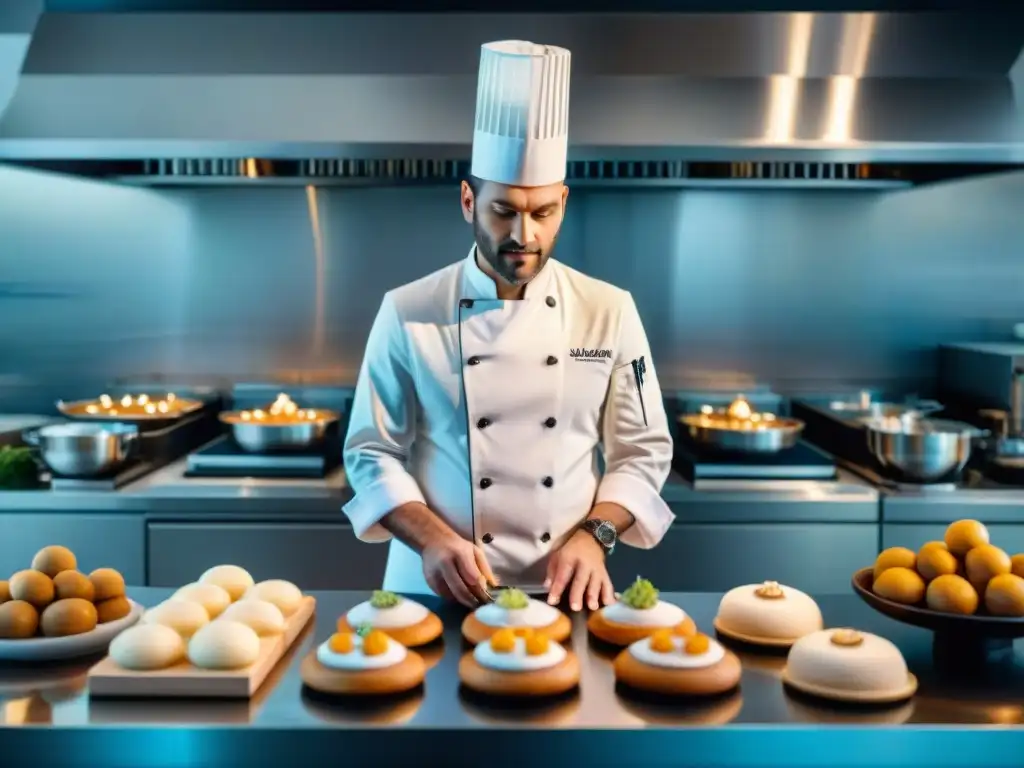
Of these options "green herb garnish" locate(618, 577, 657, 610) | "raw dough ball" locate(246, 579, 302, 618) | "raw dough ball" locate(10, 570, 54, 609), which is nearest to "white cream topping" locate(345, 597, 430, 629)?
"raw dough ball" locate(246, 579, 302, 618)

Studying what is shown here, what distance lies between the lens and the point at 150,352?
453 cm

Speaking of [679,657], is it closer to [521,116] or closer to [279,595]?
[279,595]

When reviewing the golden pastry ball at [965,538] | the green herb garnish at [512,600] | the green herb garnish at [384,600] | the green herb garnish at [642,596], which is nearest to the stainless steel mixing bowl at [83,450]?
the green herb garnish at [384,600]

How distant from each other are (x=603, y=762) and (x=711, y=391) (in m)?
2.95

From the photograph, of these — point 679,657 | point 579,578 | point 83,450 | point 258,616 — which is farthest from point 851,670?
point 83,450

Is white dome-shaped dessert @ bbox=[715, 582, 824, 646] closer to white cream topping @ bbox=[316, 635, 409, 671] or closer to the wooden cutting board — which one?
white cream topping @ bbox=[316, 635, 409, 671]

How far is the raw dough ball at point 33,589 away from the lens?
1958mm

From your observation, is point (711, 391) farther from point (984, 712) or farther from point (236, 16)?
point (984, 712)

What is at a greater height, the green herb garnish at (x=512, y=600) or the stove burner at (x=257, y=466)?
the green herb garnish at (x=512, y=600)

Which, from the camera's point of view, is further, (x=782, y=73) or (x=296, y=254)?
(x=296, y=254)

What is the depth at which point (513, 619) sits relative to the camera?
1977 millimetres

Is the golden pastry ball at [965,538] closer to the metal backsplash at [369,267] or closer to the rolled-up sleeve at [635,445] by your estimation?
the rolled-up sleeve at [635,445]

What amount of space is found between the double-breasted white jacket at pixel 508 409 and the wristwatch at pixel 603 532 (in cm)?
19

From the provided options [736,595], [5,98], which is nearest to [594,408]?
[736,595]
